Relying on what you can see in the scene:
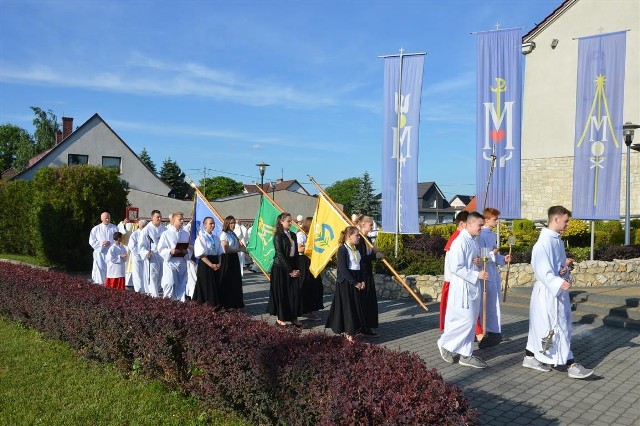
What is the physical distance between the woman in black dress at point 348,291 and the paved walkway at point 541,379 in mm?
698

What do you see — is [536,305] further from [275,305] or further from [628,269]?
[628,269]

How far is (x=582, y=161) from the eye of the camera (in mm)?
13828

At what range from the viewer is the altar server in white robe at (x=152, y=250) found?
12117 mm

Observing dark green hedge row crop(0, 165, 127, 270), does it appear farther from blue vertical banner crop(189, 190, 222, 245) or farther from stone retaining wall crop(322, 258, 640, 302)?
stone retaining wall crop(322, 258, 640, 302)

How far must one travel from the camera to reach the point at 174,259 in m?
11.5

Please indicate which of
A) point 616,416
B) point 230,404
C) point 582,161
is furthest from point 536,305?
point 582,161

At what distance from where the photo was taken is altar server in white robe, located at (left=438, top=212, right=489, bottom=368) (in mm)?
7137

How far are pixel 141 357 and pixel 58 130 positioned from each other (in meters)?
57.1

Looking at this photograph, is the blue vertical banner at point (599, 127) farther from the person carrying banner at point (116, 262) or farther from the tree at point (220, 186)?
the tree at point (220, 186)

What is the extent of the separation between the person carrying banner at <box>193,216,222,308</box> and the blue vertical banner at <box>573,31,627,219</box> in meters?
8.94

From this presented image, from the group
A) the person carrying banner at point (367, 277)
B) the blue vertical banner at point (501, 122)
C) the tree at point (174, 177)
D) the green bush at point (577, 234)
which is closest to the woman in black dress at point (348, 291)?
the person carrying banner at point (367, 277)

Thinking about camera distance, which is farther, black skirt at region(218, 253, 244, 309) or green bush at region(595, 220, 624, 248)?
green bush at region(595, 220, 624, 248)

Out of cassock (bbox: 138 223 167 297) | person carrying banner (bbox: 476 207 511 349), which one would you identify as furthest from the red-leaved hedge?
cassock (bbox: 138 223 167 297)

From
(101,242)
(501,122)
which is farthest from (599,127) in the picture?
(101,242)
